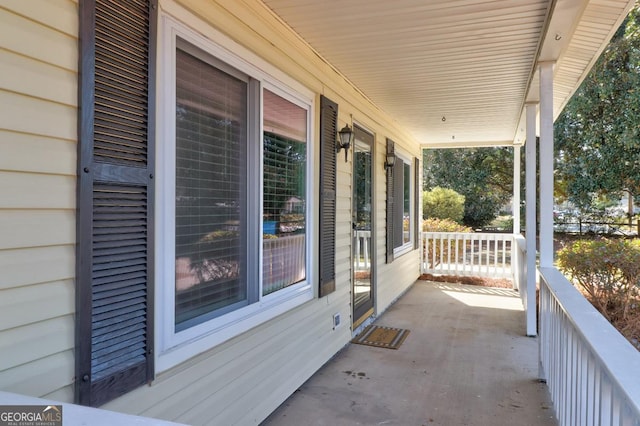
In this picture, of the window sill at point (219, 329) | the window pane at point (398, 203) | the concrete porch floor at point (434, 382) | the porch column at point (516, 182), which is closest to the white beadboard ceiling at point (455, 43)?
the window pane at point (398, 203)

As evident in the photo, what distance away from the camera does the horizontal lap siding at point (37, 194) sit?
1.29 metres

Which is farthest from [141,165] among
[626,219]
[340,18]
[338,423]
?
[626,219]

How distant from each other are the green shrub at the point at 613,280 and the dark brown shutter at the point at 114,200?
476 centimetres

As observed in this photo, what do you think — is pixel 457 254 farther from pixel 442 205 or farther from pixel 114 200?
pixel 114 200

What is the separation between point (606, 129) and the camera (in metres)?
10.8

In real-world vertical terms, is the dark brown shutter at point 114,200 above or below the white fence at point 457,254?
above

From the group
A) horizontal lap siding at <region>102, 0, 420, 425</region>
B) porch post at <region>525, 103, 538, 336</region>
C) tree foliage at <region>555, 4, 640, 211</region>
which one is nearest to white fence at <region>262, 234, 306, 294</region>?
horizontal lap siding at <region>102, 0, 420, 425</region>

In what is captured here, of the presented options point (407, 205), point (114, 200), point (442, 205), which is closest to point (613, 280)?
point (407, 205)

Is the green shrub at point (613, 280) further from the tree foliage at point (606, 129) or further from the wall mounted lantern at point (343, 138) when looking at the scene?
the tree foliage at point (606, 129)

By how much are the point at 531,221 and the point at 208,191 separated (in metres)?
3.52

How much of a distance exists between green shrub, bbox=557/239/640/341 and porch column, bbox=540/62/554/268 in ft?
6.30

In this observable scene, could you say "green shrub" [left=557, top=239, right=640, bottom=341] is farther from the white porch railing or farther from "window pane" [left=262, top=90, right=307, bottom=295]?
"window pane" [left=262, top=90, right=307, bottom=295]

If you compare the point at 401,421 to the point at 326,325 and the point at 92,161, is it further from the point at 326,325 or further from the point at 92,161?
the point at 92,161

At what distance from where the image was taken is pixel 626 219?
1498 cm
